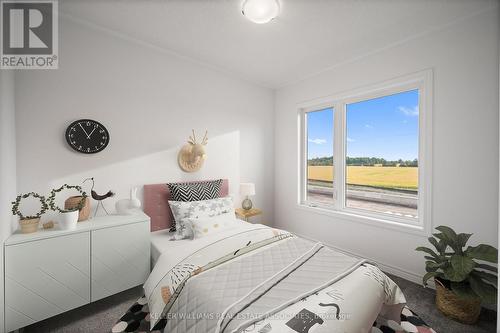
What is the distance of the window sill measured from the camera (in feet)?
7.95

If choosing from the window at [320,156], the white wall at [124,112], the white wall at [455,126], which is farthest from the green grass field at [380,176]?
the white wall at [124,112]

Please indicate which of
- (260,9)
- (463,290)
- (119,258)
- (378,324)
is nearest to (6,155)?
(119,258)

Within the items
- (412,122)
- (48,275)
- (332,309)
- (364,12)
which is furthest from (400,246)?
(48,275)

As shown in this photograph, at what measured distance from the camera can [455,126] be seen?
2160 mm

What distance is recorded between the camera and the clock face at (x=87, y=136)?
7.00 ft

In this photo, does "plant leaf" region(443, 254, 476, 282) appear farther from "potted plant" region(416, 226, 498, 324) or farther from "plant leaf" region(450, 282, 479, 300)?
"plant leaf" region(450, 282, 479, 300)

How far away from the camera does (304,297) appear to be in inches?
53.9

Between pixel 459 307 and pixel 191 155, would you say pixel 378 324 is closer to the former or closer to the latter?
pixel 459 307

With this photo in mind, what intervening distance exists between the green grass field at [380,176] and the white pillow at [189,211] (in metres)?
1.70

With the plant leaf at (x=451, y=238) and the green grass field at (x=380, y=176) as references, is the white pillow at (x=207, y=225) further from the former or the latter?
the plant leaf at (x=451, y=238)

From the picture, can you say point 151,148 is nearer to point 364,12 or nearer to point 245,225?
point 245,225

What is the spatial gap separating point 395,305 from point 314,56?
2.72 metres

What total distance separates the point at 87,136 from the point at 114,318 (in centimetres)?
167

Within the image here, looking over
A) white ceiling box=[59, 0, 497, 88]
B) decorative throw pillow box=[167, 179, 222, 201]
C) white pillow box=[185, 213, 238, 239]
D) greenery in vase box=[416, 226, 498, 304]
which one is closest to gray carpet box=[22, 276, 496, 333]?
greenery in vase box=[416, 226, 498, 304]
